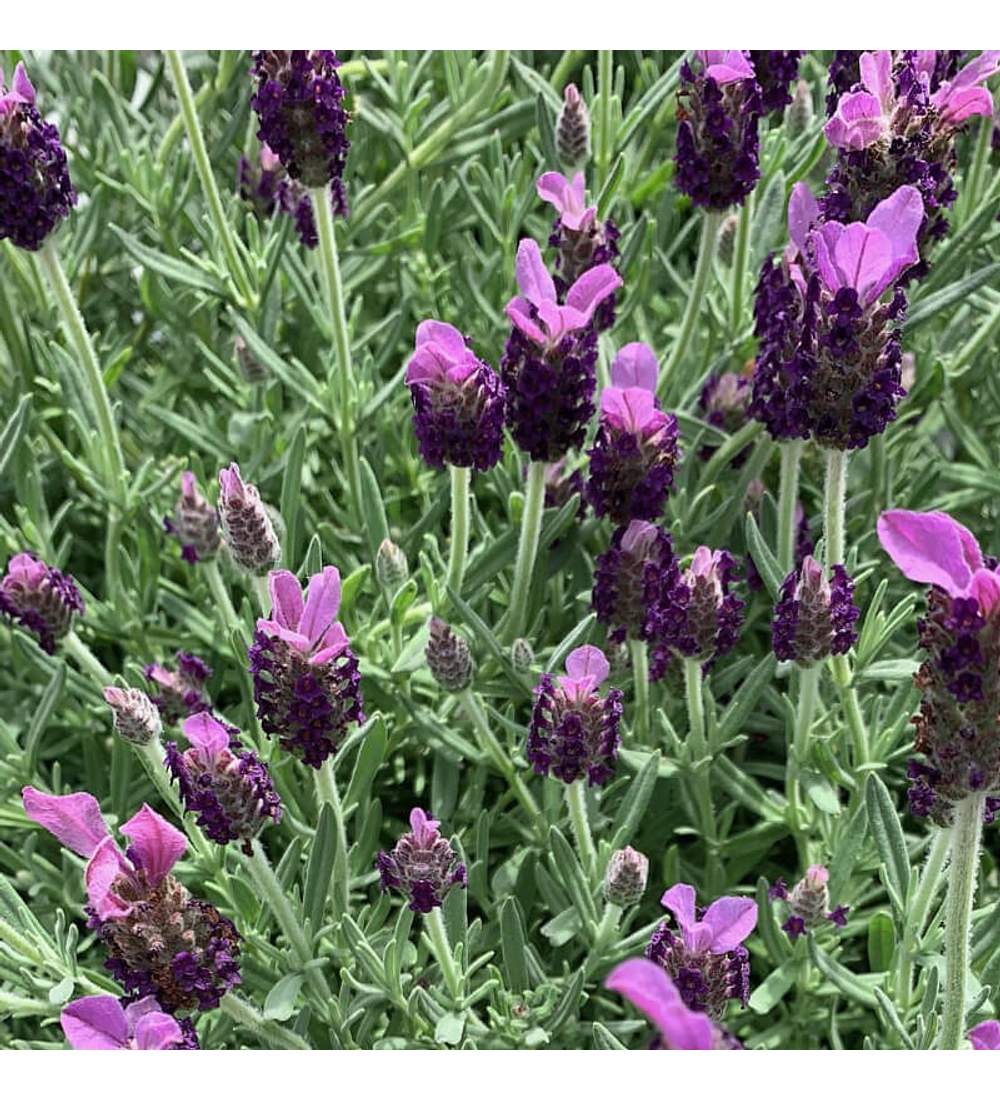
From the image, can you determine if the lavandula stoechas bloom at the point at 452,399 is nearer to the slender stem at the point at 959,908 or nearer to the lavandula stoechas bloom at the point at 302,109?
the lavandula stoechas bloom at the point at 302,109

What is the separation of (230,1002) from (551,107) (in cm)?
129

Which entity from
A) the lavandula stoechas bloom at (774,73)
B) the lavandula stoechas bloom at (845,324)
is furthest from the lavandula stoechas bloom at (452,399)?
the lavandula stoechas bloom at (774,73)

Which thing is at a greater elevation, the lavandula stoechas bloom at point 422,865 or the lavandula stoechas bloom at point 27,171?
the lavandula stoechas bloom at point 27,171

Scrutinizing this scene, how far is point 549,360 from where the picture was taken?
1.35m

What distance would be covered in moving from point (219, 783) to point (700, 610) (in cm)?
52

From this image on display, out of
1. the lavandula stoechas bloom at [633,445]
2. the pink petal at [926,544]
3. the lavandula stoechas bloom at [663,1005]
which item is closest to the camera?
the lavandula stoechas bloom at [663,1005]

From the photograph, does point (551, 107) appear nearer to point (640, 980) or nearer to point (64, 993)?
point (64, 993)

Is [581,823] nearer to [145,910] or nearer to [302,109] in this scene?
[145,910]

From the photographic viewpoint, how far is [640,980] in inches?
21.3

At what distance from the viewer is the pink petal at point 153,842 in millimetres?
1011

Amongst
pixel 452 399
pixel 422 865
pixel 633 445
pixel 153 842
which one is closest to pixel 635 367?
pixel 633 445

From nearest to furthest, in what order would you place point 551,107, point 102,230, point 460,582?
point 460,582 < point 551,107 < point 102,230

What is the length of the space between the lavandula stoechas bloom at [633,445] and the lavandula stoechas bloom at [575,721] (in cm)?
18
